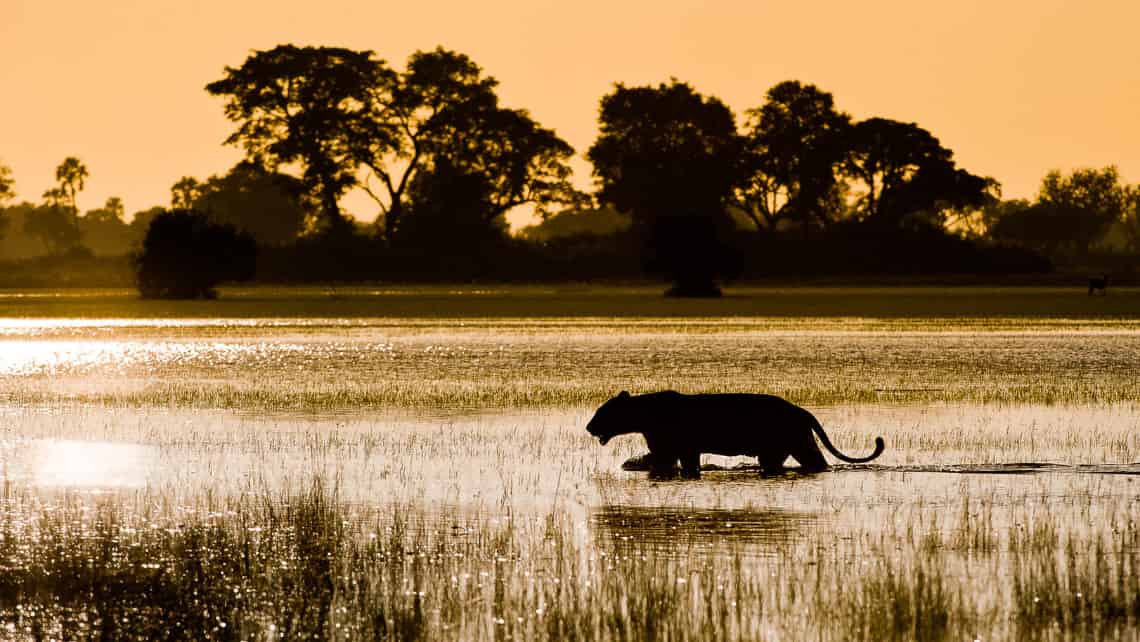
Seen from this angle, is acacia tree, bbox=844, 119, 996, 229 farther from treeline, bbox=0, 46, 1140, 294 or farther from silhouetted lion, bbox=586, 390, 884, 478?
silhouetted lion, bbox=586, 390, 884, 478

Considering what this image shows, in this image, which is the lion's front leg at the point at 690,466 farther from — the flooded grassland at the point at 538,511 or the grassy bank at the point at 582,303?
the grassy bank at the point at 582,303

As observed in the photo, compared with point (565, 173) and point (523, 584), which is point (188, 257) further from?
point (523, 584)

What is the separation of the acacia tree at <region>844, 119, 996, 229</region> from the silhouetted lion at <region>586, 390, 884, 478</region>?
11510 cm

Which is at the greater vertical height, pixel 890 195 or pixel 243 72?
pixel 243 72

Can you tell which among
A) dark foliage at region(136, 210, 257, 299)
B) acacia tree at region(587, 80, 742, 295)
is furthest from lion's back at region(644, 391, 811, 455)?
acacia tree at region(587, 80, 742, 295)

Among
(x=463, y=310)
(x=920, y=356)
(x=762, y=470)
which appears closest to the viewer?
(x=762, y=470)

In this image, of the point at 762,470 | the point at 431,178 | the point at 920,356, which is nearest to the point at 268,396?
the point at 762,470

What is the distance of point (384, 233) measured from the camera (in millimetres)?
136625

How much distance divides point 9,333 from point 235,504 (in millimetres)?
48731

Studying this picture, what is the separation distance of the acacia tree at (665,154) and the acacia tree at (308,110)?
1584 centimetres

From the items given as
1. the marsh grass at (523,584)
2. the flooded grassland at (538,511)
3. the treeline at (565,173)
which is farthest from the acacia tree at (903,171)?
the marsh grass at (523,584)

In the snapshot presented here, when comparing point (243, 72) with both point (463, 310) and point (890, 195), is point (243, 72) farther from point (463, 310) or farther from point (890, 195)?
point (463, 310)

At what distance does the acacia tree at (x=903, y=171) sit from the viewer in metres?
133

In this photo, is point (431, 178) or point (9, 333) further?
point (431, 178)
